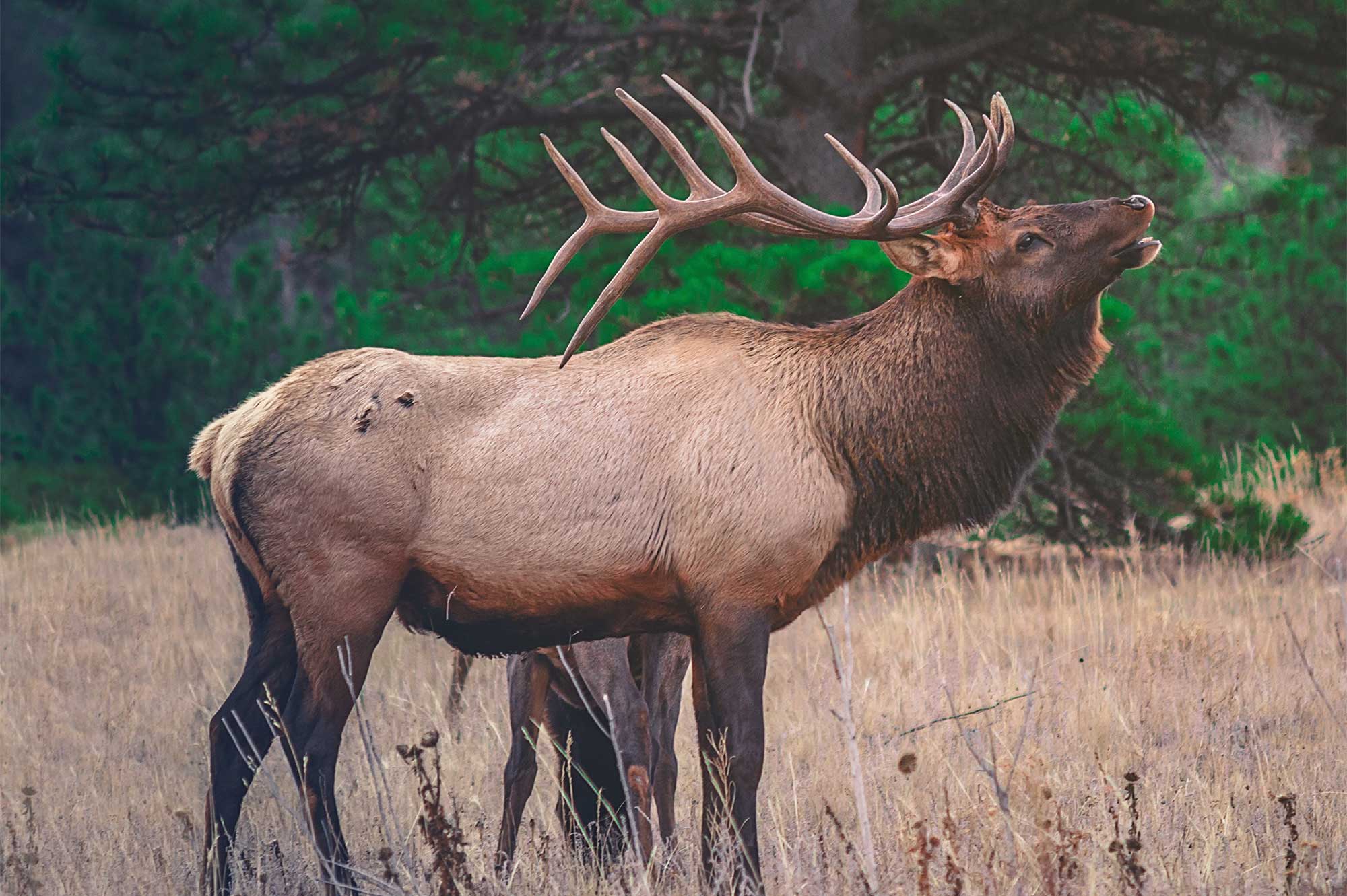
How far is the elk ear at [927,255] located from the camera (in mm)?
4473

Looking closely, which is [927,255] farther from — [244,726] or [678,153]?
[244,726]

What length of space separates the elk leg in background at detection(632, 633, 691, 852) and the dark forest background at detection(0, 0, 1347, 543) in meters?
3.34

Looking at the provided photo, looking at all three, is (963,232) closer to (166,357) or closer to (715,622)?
(715,622)

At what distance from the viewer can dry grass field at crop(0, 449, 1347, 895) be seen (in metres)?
3.94

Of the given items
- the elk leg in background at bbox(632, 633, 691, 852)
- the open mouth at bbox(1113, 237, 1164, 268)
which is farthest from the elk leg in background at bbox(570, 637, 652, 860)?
the open mouth at bbox(1113, 237, 1164, 268)

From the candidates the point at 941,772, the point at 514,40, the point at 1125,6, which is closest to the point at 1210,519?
the point at 1125,6

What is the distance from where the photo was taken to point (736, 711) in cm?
404

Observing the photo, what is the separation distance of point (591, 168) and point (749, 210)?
22.0ft

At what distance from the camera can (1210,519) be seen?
866 cm

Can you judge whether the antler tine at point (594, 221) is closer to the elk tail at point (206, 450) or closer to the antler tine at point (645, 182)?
the antler tine at point (645, 182)

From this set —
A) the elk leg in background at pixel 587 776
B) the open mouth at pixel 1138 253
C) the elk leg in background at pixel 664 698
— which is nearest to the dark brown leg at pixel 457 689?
the elk leg in background at pixel 587 776

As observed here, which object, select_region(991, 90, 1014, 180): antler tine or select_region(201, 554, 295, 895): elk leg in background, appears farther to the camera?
select_region(991, 90, 1014, 180): antler tine

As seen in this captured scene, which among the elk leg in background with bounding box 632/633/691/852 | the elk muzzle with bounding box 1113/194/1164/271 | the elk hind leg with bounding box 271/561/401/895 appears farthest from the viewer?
the elk leg in background with bounding box 632/633/691/852

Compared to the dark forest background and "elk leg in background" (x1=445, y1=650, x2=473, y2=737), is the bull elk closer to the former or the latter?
"elk leg in background" (x1=445, y1=650, x2=473, y2=737)
